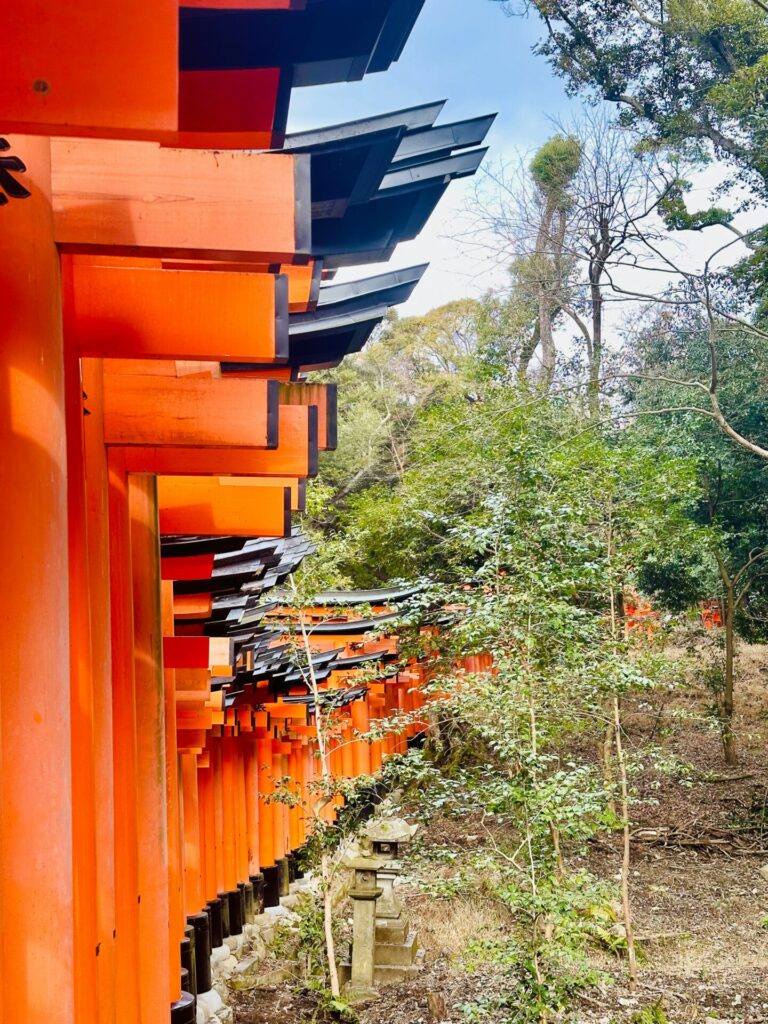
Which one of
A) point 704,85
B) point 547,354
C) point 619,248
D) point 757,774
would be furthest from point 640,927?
point 547,354

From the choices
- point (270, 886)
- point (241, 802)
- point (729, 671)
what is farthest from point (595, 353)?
point (241, 802)

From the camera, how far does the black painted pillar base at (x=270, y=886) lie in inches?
428

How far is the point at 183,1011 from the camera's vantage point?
569 cm

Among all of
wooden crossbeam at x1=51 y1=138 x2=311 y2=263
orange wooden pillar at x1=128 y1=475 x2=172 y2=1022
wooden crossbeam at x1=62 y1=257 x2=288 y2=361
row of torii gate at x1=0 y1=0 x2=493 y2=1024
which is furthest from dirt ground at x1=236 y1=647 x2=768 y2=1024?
wooden crossbeam at x1=51 y1=138 x2=311 y2=263

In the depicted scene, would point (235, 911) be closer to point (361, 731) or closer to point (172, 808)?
point (172, 808)

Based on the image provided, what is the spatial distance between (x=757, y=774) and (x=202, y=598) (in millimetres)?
13690

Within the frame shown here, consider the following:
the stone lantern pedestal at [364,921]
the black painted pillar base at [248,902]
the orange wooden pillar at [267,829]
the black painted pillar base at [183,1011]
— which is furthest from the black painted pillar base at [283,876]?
the black painted pillar base at [183,1011]

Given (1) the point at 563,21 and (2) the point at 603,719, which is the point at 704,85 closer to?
(1) the point at 563,21

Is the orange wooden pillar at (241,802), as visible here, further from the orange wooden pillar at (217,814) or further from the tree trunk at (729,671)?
the tree trunk at (729,671)

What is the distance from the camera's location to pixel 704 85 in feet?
45.4

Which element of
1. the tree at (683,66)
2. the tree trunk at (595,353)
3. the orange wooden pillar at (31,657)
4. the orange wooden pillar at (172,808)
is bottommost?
the orange wooden pillar at (172,808)

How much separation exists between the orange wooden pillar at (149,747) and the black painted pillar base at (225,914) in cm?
511

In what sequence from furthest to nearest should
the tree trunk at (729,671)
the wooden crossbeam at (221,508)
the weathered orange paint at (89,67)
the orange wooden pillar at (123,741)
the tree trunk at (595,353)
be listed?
1. the tree trunk at (729,671)
2. the tree trunk at (595,353)
3. the wooden crossbeam at (221,508)
4. the orange wooden pillar at (123,741)
5. the weathered orange paint at (89,67)

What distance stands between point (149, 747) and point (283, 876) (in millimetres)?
8396
